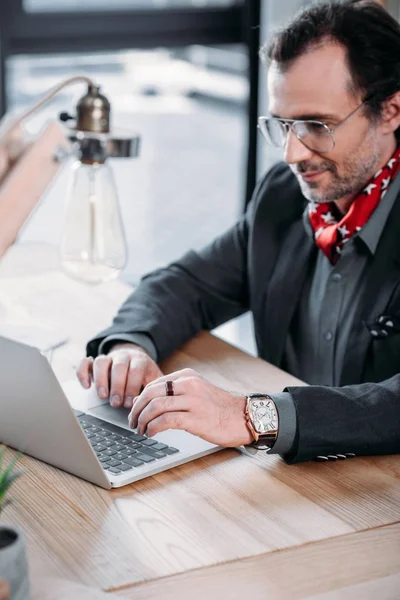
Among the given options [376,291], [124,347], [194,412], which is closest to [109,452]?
[194,412]

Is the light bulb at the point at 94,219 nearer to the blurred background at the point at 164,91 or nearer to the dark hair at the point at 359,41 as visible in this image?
the dark hair at the point at 359,41

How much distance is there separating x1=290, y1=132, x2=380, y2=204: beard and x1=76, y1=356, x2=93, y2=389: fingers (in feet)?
2.01

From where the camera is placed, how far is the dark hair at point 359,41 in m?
1.95

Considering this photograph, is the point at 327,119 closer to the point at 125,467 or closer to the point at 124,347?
the point at 124,347

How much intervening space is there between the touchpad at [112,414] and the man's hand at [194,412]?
0.08 meters

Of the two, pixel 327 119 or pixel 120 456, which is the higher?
pixel 327 119

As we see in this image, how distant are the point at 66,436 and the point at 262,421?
0.29m

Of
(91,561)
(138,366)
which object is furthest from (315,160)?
(91,561)

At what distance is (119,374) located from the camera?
1.62 m

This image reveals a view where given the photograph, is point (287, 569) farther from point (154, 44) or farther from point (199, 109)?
point (199, 109)

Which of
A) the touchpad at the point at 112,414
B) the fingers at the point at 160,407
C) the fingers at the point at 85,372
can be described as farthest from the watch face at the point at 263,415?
the fingers at the point at 85,372

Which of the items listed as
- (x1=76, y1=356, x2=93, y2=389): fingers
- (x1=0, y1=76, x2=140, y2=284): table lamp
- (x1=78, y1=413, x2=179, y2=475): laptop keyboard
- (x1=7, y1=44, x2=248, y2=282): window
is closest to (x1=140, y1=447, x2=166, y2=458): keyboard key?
(x1=78, y1=413, x2=179, y2=475): laptop keyboard

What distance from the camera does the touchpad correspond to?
1523 millimetres

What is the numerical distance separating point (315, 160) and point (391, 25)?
321 mm
